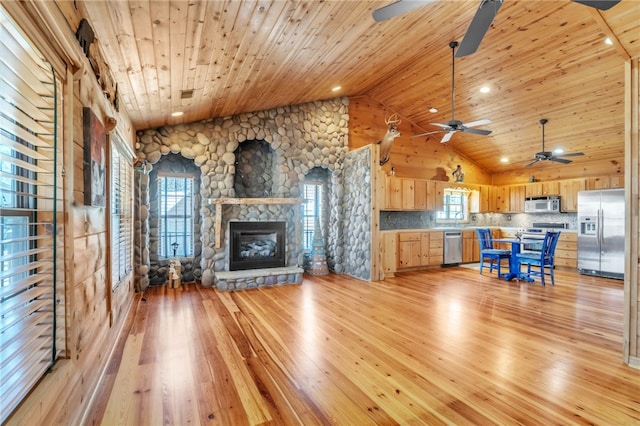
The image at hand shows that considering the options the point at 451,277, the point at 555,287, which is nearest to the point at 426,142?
the point at 451,277

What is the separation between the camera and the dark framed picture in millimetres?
2076

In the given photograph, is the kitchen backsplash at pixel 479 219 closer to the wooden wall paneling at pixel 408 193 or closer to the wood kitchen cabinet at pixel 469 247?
the wooden wall paneling at pixel 408 193

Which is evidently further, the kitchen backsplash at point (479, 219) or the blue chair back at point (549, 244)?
the kitchen backsplash at point (479, 219)

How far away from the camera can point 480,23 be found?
8.75ft

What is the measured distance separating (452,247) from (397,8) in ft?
20.8

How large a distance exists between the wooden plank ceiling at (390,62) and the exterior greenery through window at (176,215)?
115 centimetres

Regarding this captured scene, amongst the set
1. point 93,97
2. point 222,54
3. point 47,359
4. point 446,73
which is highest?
point 446,73

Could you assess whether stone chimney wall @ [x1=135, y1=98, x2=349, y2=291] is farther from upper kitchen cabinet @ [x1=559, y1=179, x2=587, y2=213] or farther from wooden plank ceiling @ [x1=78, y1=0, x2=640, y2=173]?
upper kitchen cabinet @ [x1=559, y1=179, x2=587, y2=213]

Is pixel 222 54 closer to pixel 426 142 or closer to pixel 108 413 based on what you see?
pixel 108 413

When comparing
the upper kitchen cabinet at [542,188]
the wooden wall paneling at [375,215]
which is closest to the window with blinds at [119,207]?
the wooden wall paneling at [375,215]

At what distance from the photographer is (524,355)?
9.36 feet

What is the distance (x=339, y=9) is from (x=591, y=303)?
5079mm

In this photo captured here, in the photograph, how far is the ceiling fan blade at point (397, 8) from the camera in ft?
7.58

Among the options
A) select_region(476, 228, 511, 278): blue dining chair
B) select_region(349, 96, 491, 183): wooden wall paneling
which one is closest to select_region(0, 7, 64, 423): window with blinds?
select_region(349, 96, 491, 183): wooden wall paneling
